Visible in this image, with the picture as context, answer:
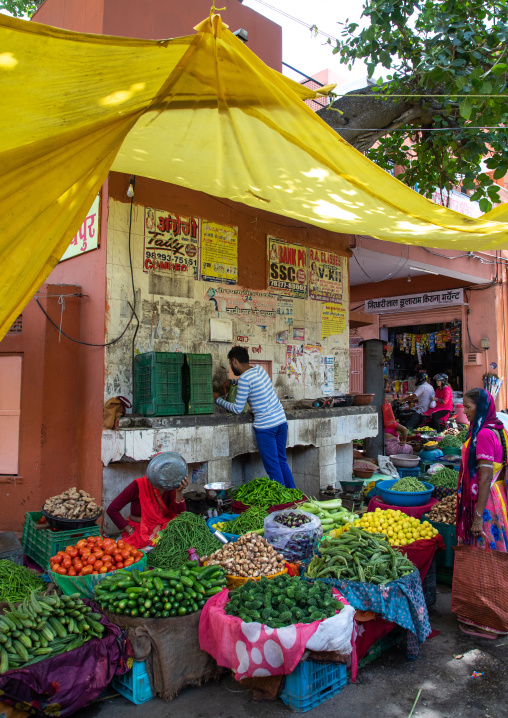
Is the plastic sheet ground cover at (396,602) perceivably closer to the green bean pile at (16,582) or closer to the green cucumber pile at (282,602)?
the green cucumber pile at (282,602)

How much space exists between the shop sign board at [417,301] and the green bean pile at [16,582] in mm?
14227

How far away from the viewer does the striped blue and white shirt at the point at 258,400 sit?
21.3ft

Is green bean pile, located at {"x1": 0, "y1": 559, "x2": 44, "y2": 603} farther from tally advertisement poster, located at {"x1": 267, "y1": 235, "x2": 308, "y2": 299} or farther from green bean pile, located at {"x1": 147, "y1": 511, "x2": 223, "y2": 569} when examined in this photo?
tally advertisement poster, located at {"x1": 267, "y1": 235, "x2": 308, "y2": 299}

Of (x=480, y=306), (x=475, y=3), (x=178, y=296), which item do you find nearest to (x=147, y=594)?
(x=178, y=296)

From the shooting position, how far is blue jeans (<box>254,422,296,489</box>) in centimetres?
664

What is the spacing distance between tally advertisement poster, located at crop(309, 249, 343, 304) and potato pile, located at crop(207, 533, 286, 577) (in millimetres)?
5421

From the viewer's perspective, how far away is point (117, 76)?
106 inches

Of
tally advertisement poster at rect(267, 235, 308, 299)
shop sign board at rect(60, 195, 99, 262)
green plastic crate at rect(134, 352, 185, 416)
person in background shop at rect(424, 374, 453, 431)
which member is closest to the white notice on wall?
tally advertisement poster at rect(267, 235, 308, 299)

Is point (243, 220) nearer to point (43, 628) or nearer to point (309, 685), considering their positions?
point (43, 628)

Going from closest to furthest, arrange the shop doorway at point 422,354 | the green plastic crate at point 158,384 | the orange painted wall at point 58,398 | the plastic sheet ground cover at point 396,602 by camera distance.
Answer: the plastic sheet ground cover at point 396,602 < the green plastic crate at point 158,384 < the orange painted wall at point 58,398 < the shop doorway at point 422,354

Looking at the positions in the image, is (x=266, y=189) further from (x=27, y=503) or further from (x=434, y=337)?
(x=434, y=337)

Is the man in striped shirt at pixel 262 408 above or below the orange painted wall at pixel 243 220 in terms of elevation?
below

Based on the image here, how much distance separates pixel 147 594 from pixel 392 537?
2.24 m

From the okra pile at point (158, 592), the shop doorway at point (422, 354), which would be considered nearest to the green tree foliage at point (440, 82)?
the okra pile at point (158, 592)
